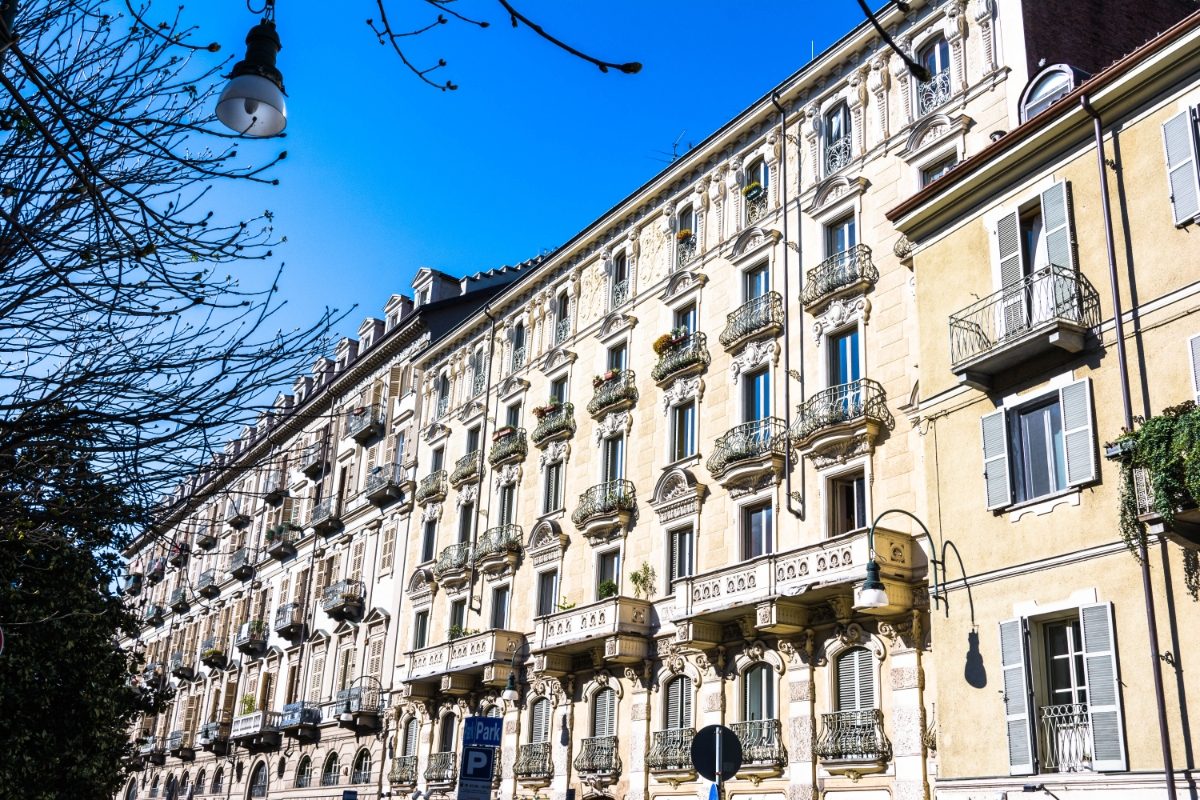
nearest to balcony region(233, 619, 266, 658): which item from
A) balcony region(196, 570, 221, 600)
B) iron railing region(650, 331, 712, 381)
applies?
balcony region(196, 570, 221, 600)

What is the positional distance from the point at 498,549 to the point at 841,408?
13.9 m

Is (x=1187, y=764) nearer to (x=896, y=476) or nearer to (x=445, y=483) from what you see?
(x=896, y=476)

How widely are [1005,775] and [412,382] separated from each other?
32.1 metres

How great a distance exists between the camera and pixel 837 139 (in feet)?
90.4

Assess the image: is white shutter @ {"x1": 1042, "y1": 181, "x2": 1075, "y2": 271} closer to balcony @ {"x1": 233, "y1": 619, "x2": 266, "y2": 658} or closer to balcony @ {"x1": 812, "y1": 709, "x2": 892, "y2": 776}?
balcony @ {"x1": 812, "y1": 709, "x2": 892, "y2": 776}

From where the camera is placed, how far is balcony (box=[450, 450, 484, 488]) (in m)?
38.2

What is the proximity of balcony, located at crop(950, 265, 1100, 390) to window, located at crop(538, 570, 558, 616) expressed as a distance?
1613 cm

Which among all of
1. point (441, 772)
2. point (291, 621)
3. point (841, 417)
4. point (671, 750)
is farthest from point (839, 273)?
point (291, 621)

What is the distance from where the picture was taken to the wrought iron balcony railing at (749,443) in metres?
25.8

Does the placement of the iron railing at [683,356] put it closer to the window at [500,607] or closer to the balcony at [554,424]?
the balcony at [554,424]

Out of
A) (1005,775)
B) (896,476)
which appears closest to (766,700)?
(896,476)

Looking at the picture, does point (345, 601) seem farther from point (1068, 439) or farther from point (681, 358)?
point (1068, 439)

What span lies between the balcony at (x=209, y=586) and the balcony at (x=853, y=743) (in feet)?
140

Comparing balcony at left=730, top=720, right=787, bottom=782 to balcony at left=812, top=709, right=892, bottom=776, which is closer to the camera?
balcony at left=812, top=709, right=892, bottom=776
